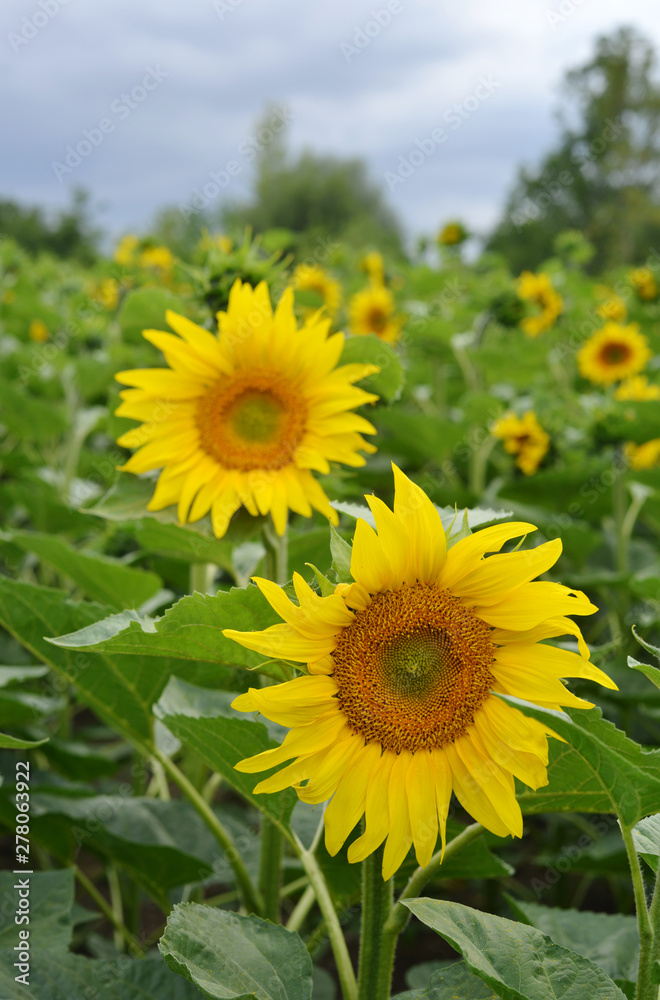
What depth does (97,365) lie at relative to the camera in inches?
126

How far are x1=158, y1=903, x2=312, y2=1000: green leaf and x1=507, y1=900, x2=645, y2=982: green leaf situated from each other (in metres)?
0.44

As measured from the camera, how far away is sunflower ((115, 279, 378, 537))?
4.83ft

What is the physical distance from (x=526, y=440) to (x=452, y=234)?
262 cm

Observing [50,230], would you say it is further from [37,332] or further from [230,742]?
[230,742]

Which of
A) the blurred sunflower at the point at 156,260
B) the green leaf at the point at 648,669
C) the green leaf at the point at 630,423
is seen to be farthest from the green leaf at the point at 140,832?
the blurred sunflower at the point at 156,260

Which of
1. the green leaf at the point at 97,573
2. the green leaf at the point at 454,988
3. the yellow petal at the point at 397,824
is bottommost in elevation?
the green leaf at the point at 454,988

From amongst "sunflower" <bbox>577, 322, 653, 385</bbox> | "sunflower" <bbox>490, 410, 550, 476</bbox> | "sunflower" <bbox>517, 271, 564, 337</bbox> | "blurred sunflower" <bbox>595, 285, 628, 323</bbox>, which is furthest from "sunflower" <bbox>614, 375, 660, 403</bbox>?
"sunflower" <bbox>517, 271, 564, 337</bbox>

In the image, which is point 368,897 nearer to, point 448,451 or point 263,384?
point 263,384

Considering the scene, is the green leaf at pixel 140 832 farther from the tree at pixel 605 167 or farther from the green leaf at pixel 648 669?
the tree at pixel 605 167

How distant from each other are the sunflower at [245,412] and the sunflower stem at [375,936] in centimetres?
56

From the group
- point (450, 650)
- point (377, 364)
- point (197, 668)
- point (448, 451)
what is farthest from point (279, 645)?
point (448, 451)

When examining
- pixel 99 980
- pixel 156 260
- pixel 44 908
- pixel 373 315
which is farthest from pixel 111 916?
pixel 156 260

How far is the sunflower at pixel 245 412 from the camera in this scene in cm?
147

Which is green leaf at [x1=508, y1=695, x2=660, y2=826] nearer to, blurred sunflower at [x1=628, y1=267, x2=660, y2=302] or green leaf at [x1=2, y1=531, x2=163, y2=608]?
green leaf at [x1=2, y1=531, x2=163, y2=608]
